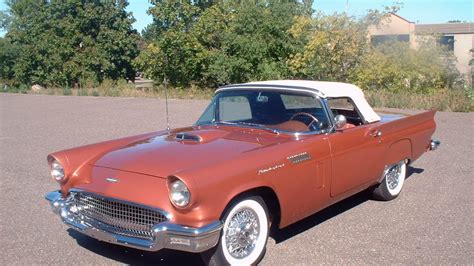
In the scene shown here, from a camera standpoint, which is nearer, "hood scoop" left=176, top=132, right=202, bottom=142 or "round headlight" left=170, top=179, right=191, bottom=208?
"round headlight" left=170, top=179, right=191, bottom=208

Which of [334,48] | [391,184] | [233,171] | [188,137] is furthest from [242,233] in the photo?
[334,48]

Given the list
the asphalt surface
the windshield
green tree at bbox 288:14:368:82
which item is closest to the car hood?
the windshield

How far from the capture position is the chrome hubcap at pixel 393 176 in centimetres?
614

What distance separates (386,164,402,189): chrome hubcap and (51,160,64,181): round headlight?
138 inches

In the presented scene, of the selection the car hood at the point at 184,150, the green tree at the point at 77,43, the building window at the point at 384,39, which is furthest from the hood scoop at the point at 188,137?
the green tree at the point at 77,43

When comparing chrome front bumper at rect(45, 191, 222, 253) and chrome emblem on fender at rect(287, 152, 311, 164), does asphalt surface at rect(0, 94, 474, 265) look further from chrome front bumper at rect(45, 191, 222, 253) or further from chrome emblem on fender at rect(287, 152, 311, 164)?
chrome emblem on fender at rect(287, 152, 311, 164)

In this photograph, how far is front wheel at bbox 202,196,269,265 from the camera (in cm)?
400

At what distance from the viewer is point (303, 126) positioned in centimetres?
512

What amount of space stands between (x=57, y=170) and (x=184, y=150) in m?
1.15

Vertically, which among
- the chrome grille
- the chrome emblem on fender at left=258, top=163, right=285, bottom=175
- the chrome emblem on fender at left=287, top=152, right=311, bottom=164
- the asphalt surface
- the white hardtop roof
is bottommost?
the asphalt surface

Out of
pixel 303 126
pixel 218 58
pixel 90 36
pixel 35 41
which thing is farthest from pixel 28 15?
pixel 303 126

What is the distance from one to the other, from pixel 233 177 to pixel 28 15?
3992 cm

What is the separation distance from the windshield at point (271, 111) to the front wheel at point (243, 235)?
3.47ft

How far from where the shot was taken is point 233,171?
13.1 feet
